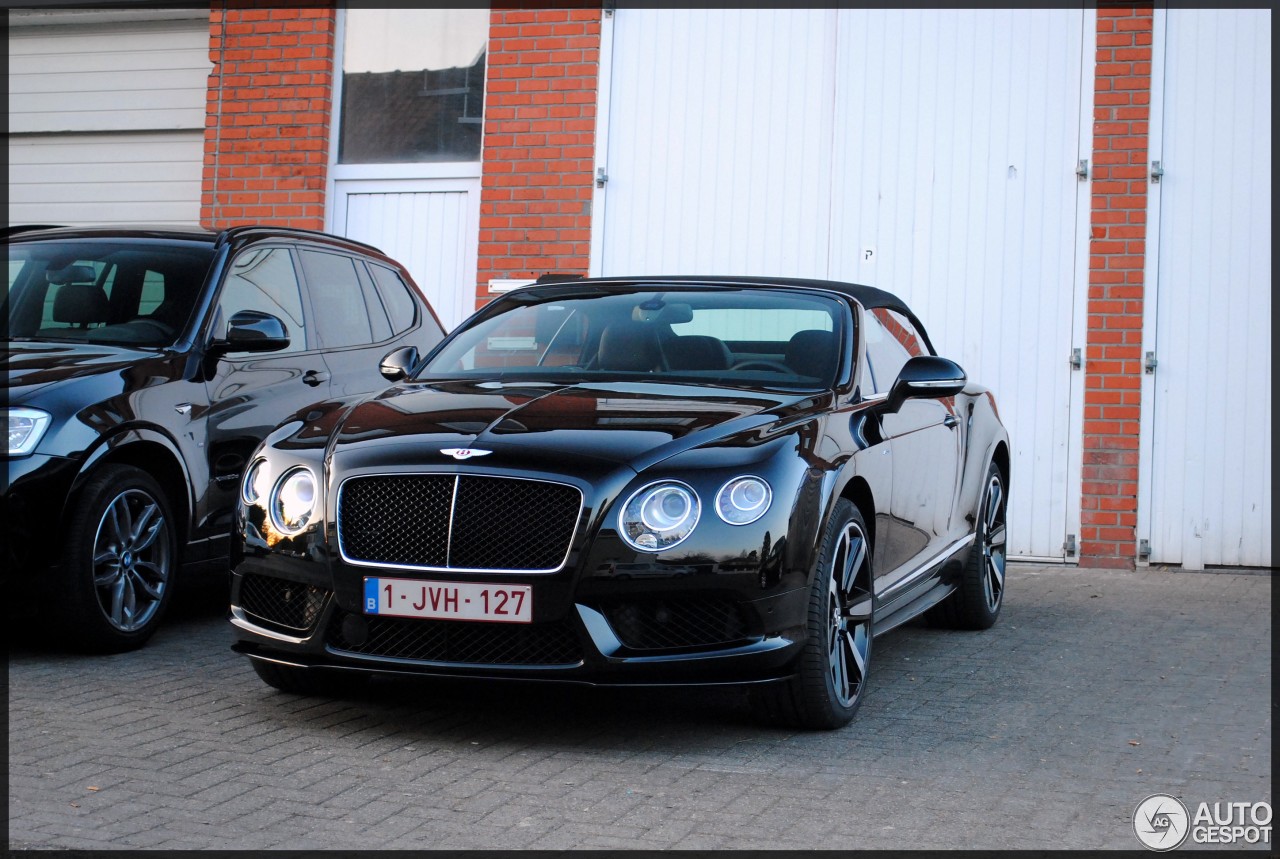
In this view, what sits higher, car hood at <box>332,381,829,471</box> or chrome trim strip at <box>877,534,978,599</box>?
car hood at <box>332,381,829,471</box>

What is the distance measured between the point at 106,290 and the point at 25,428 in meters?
1.32

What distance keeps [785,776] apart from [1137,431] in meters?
6.43

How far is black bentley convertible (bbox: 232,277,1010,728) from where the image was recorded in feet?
14.8

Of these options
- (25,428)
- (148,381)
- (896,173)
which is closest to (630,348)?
(148,381)

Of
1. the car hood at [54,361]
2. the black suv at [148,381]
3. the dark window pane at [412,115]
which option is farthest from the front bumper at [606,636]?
the dark window pane at [412,115]

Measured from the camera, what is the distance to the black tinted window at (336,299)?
7.51 metres

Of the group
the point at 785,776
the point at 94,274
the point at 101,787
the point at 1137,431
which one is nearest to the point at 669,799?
the point at 785,776

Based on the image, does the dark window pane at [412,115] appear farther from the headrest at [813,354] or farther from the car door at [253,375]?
the headrest at [813,354]

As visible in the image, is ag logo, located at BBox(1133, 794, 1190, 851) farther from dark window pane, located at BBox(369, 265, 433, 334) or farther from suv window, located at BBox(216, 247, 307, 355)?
dark window pane, located at BBox(369, 265, 433, 334)

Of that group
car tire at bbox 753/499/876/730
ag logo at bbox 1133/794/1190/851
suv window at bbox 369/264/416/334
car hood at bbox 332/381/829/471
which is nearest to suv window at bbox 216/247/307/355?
suv window at bbox 369/264/416/334

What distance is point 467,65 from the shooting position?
459 inches

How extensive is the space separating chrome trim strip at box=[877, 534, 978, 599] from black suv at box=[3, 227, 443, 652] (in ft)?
6.95

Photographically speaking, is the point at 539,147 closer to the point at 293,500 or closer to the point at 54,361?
the point at 54,361

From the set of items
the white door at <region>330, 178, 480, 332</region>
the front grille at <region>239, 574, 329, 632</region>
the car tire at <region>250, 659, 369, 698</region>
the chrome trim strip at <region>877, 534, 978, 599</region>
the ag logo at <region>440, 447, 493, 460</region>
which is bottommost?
the car tire at <region>250, 659, 369, 698</region>
